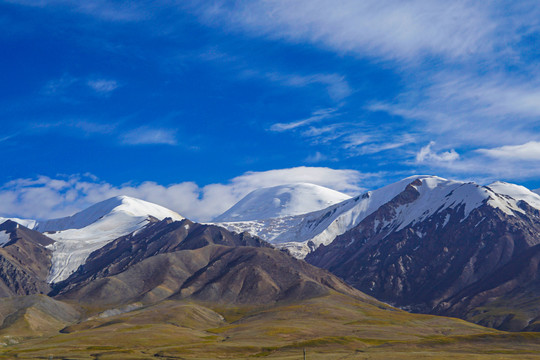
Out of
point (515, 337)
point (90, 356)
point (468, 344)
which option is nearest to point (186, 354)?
point (90, 356)

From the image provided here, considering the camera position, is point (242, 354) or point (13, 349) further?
point (13, 349)

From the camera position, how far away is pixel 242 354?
537ft

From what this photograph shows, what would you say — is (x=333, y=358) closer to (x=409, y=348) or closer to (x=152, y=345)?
(x=409, y=348)

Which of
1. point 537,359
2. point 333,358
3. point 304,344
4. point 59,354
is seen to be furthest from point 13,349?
point 537,359

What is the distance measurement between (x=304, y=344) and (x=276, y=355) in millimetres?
20279

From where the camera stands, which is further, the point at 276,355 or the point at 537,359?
the point at 276,355

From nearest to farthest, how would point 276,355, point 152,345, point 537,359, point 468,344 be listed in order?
point 537,359, point 276,355, point 468,344, point 152,345

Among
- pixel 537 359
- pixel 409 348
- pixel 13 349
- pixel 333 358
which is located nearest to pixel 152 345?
pixel 13 349

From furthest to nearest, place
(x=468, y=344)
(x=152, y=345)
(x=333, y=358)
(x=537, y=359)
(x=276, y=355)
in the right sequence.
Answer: (x=152, y=345), (x=468, y=344), (x=276, y=355), (x=333, y=358), (x=537, y=359)

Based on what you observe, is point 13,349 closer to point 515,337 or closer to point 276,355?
point 276,355

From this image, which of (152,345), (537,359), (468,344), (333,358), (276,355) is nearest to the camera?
(537,359)

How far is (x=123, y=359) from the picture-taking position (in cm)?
15550

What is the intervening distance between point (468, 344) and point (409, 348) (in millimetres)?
20693

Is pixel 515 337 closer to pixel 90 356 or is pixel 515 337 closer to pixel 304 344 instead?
pixel 304 344
